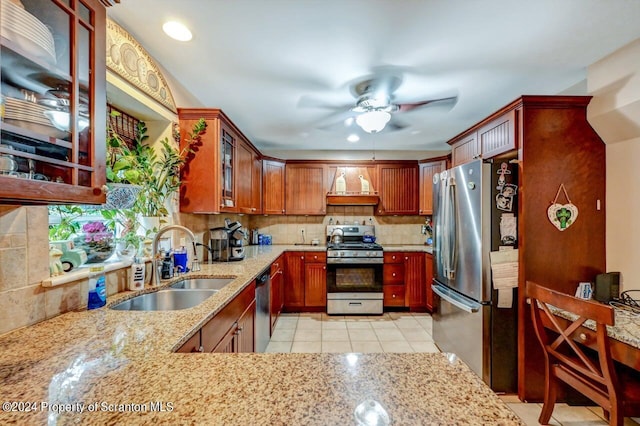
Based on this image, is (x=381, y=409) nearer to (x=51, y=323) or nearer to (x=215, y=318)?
(x=215, y=318)

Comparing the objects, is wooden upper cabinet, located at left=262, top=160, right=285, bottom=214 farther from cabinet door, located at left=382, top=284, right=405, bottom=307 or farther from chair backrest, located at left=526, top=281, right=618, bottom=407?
chair backrest, located at left=526, top=281, right=618, bottom=407

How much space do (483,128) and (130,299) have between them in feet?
9.88

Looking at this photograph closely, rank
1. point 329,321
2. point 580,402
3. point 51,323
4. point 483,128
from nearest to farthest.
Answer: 1. point 51,323
2. point 580,402
3. point 483,128
4. point 329,321

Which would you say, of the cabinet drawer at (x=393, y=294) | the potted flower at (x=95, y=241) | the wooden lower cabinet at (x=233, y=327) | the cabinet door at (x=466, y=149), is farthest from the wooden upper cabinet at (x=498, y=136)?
the potted flower at (x=95, y=241)

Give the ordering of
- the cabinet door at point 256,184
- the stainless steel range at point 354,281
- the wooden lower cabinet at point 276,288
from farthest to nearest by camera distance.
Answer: the stainless steel range at point 354,281 < the cabinet door at point 256,184 < the wooden lower cabinet at point 276,288

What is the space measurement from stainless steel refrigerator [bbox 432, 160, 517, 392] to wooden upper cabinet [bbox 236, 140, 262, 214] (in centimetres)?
215

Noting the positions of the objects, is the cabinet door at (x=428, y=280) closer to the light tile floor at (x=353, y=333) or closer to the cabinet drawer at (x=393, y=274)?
the light tile floor at (x=353, y=333)

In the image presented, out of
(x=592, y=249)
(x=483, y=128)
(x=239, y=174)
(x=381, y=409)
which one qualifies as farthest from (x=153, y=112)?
(x=592, y=249)

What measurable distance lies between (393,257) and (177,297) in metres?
2.85

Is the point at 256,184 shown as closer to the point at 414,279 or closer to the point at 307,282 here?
the point at 307,282

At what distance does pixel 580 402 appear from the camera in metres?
1.97

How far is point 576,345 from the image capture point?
1.62m

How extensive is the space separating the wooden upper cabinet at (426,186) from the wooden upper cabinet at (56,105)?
401 centimetres

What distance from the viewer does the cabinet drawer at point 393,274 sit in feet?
12.7
